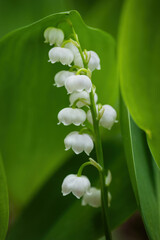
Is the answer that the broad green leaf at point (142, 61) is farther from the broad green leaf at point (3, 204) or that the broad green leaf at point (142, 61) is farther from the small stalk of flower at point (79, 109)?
the broad green leaf at point (3, 204)

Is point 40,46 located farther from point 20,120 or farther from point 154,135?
point 154,135

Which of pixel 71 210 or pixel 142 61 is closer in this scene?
pixel 142 61

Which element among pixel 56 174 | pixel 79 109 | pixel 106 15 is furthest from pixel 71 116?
pixel 106 15

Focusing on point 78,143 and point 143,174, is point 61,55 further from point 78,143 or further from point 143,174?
point 143,174

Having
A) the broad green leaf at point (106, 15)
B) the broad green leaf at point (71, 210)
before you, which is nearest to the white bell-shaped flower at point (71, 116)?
the broad green leaf at point (71, 210)

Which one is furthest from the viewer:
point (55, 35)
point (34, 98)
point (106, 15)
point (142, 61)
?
point (106, 15)

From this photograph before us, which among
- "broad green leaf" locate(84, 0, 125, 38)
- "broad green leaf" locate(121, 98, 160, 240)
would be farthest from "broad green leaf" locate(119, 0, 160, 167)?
"broad green leaf" locate(84, 0, 125, 38)
